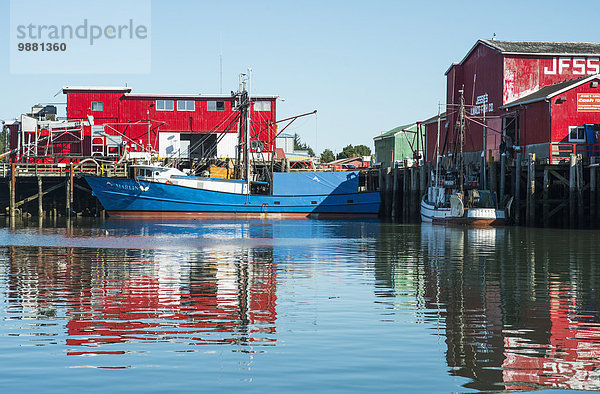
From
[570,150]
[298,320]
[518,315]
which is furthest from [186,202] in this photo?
[518,315]

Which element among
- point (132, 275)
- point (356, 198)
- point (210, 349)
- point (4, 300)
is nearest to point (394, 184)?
point (356, 198)

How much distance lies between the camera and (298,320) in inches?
551

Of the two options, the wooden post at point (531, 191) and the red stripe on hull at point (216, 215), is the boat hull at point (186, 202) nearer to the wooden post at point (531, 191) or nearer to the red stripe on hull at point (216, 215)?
the red stripe on hull at point (216, 215)

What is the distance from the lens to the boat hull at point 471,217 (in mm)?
42188

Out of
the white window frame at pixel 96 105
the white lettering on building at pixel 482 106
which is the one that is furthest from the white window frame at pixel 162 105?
the white lettering on building at pixel 482 106

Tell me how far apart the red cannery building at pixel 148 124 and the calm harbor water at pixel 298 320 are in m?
34.5

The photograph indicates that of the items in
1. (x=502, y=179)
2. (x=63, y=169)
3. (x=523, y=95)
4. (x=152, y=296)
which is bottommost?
(x=152, y=296)

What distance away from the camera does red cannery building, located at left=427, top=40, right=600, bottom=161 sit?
144ft

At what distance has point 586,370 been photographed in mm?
10430

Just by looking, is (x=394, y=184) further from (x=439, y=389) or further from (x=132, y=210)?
(x=439, y=389)

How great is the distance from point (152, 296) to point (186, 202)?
37.5 meters

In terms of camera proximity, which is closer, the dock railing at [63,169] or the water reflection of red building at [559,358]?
the water reflection of red building at [559,358]

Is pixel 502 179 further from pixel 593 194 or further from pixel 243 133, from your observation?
pixel 243 133

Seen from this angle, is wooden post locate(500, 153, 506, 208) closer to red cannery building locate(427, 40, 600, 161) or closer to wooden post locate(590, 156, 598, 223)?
red cannery building locate(427, 40, 600, 161)
